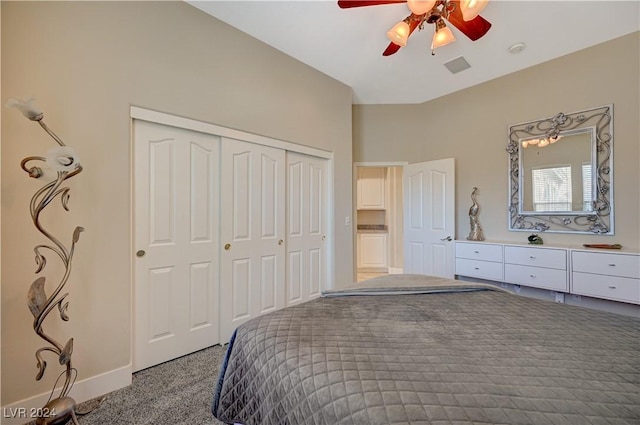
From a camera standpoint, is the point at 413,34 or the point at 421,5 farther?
the point at 413,34

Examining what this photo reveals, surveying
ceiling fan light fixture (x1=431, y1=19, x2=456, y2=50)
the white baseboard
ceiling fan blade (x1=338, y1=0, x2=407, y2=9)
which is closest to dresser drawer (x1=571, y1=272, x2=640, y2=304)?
ceiling fan light fixture (x1=431, y1=19, x2=456, y2=50)

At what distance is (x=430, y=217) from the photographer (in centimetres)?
394

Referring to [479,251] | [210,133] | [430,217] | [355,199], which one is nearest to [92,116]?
[210,133]

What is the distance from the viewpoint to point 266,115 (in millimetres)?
2807

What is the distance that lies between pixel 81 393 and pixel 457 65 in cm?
454

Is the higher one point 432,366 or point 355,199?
point 355,199

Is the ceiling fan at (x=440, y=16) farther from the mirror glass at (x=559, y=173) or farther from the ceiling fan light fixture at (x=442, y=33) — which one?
the mirror glass at (x=559, y=173)

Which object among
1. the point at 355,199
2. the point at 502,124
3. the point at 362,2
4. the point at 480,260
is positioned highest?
the point at 362,2

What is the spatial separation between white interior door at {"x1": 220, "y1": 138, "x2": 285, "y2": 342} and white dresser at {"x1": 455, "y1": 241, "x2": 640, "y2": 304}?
2.37 meters

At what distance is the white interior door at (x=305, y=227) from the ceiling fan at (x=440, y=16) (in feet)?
5.15

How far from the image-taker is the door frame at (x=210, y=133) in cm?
195

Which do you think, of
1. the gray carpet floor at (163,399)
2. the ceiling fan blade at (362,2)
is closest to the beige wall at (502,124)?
the ceiling fan blade at (362,2)

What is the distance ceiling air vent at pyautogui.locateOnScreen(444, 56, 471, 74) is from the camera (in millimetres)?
3146

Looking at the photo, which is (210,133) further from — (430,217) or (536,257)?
(536,257)
